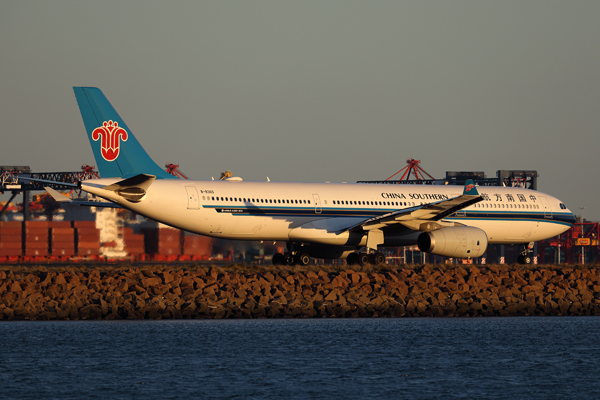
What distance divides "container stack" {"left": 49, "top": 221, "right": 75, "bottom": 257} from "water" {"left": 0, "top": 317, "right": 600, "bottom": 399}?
145 ft

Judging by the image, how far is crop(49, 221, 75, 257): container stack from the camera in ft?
227

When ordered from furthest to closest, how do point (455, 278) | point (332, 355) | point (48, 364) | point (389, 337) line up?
point (455, 278) < point (389, 337) < point (332, 355) < point (48, 364)

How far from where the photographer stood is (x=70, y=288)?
29641mm

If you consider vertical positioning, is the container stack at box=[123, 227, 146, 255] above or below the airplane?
below

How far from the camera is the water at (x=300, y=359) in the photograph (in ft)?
56.2

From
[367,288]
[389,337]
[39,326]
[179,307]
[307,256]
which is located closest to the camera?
[389,337]

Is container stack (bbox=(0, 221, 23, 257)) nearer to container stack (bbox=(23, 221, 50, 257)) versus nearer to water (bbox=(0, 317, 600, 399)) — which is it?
container stack (bbox=(23, 221, 50, 257))

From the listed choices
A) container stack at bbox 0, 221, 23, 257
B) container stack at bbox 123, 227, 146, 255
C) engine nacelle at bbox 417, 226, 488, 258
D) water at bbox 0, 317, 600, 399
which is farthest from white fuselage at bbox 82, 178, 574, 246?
container stack at bbox 0, 221, 23, 257

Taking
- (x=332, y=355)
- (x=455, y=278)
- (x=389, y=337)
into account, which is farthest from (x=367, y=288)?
(x=332, y=355)

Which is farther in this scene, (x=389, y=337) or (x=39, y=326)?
(x=39, y=326)

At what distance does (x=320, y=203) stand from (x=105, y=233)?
2878 centimetres

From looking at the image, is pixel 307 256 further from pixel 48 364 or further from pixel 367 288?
pixel 48 364

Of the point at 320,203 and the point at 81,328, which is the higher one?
the point at 320,203

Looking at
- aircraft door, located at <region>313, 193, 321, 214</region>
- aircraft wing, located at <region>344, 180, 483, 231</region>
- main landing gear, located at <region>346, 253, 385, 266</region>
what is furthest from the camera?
aircraft door, located at <region>313, 193, 321, 214</region>
